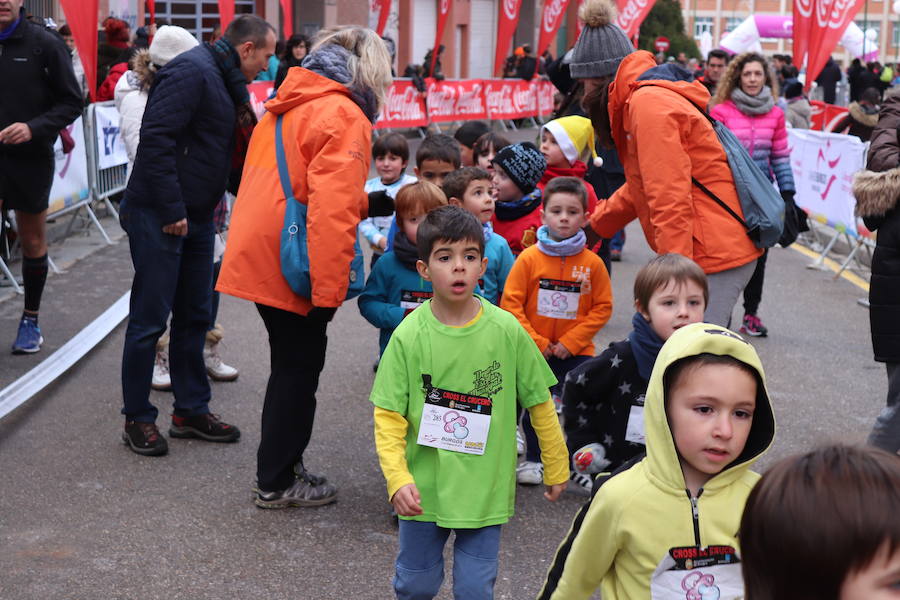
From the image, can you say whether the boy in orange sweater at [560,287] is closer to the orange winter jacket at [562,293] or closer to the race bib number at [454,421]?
the orange winter jacket at [562,293]

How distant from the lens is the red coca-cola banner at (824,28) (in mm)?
17328

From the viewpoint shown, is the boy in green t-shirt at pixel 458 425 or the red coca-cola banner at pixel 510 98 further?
the red coca-cola banner at pixel 510 98

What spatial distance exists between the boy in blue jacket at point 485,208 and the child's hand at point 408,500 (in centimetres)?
186

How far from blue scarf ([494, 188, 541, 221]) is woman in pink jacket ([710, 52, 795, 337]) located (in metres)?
2.43

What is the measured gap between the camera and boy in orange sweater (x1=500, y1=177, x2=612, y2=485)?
5289 millimetres

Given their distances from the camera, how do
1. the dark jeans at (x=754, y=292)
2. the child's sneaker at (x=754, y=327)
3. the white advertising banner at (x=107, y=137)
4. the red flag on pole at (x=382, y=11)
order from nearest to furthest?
1. the dark jeans at (x=754, y=292)
2. the child's sneaker at (x=754, y=327)
3. the white advertising banner at (x=107, y=137)
4. the red flag on pole at (x=382, y=11)

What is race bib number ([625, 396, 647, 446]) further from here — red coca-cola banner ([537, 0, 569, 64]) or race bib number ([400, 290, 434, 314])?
red coca-cola banner ([537, 0, 569, 64])

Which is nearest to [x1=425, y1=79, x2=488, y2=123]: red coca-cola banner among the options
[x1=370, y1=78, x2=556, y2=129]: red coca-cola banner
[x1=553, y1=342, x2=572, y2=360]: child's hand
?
[x1=370, y1=78, x2=556, y2=129]: red coca-cola banner

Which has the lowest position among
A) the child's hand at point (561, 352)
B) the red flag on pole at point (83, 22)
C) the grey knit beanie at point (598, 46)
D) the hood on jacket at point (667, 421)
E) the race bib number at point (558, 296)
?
the child's hand at point (561, 352)

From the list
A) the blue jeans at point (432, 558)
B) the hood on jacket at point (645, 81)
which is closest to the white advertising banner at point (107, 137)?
the hood on jacket at point (645, 81)

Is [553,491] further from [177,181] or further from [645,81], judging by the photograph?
[177,181]

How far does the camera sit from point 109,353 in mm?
7672

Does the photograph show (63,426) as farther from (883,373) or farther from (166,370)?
(883,373)

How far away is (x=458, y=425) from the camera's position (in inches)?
143
